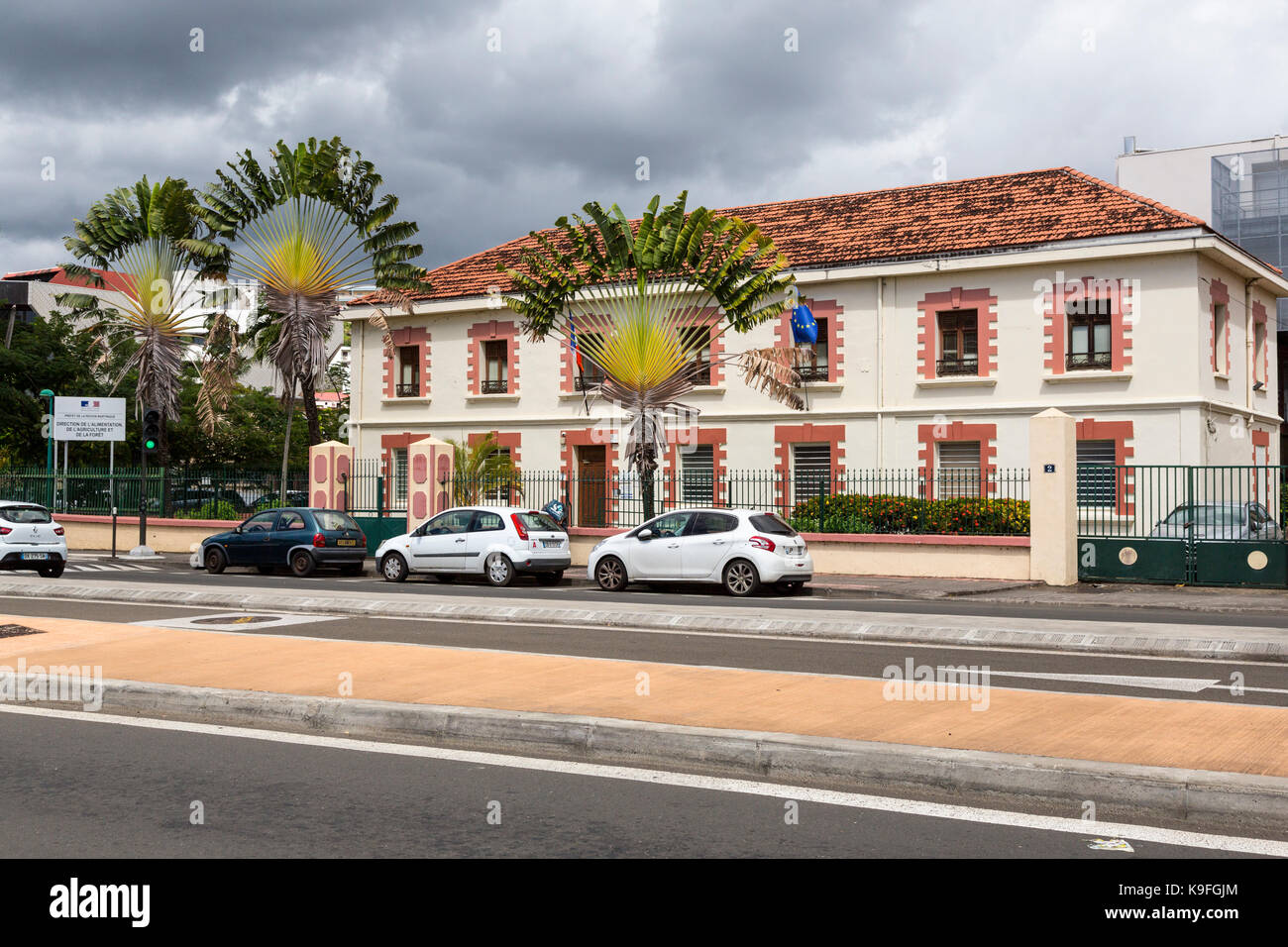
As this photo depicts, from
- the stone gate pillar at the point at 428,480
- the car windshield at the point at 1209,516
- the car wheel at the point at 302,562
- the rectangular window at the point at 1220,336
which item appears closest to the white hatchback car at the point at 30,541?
the car wheel at the point at 302,562

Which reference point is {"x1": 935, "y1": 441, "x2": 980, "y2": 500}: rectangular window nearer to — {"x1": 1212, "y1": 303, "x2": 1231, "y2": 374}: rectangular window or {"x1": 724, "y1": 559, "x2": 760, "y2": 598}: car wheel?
{"x1": 1212, "y1": 303, "x2": 1231, "y2": 374}: rectangular window

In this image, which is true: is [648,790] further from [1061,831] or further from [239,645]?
[239,645]

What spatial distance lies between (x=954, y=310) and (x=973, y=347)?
3.38ft

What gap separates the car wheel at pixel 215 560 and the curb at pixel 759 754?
58.1 ft

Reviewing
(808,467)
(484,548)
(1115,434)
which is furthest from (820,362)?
(484,548)

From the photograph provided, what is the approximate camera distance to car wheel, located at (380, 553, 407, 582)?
943 inches

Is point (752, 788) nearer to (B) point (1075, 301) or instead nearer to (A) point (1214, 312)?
(B) point (1075, 301)

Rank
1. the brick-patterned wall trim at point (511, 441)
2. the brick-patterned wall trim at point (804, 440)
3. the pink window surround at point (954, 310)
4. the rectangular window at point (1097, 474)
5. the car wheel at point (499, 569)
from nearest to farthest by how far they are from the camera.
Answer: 1. the car wheel at point (499, 569)
2. the rectangular window at point (1097, 474)
3. the pink window surround at point (954, 310)
4. the brick-patterned wall trim at point (804, 440)
5. the brick-patterned wall trim at point (511, 441)

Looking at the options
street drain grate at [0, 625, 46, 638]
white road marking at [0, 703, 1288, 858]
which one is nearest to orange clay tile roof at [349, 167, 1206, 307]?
street drain grate at [0, 625, 46, 638]

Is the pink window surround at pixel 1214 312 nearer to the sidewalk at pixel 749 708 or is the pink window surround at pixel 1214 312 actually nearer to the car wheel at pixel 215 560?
the car wheel at pixel 215 560

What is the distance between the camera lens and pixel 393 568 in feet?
78.7

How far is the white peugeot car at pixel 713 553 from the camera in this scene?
67.2 ft

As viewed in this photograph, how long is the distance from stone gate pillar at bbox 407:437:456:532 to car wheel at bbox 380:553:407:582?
538 centimetres

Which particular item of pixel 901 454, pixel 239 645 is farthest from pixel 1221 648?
pixel 901 454
